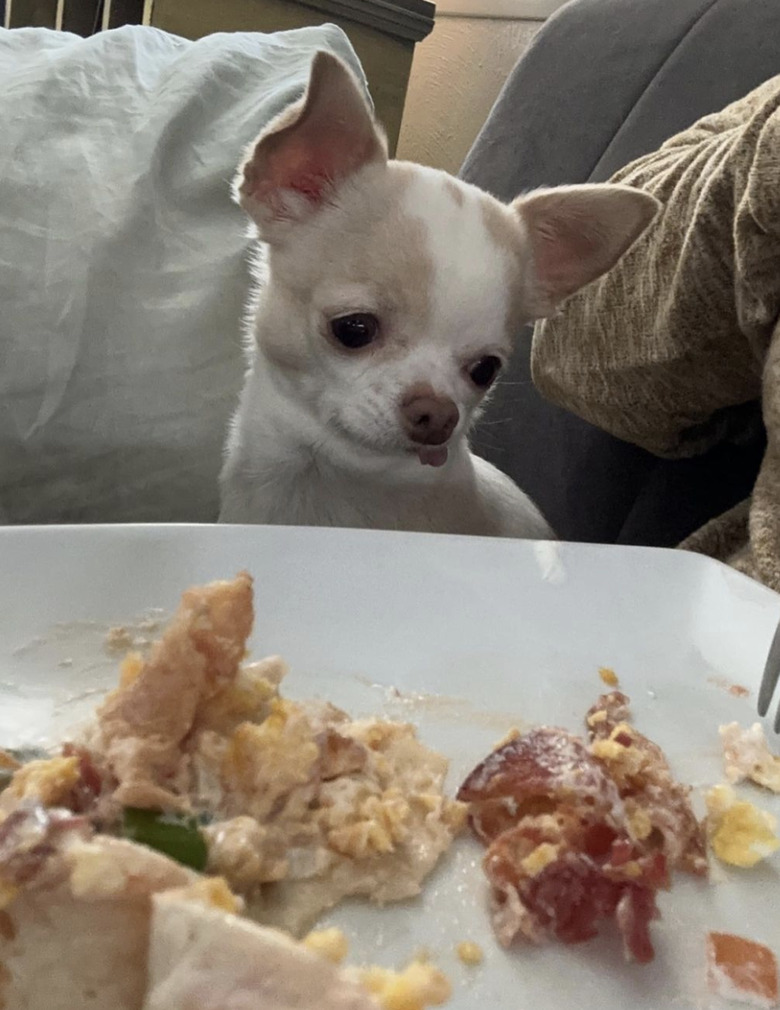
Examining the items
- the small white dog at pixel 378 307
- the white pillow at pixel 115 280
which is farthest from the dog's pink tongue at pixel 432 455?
the white pillow at pixel 115 280

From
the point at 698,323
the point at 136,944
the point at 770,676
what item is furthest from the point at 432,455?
the point at 136,944

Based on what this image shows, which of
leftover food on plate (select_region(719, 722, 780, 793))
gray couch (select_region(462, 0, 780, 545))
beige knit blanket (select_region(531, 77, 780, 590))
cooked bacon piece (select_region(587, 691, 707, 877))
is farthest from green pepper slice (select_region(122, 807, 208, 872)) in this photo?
gray couch (select_region(462, 0, 780, 545))

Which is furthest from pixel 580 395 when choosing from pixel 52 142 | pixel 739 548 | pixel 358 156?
pixel 52 142

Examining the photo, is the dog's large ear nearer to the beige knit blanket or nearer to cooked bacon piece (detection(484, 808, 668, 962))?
the beige knit blanket

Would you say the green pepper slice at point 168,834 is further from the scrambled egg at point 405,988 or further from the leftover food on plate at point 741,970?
the leftover food on plate at point 741,970

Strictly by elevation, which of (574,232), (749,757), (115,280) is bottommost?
(115,280)

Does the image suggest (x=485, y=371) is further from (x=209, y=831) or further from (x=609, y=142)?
(x=209, y=831)

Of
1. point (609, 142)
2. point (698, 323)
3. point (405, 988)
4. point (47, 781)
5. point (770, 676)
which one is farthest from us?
point (609, 142)
